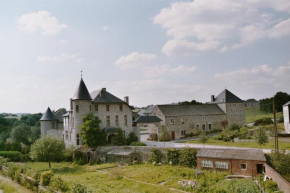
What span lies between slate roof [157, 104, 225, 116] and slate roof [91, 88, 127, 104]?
1184 cm

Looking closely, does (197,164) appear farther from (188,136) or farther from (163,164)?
(188,136)

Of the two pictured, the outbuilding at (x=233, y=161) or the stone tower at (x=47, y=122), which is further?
the stone tower at (x=47, y=122)

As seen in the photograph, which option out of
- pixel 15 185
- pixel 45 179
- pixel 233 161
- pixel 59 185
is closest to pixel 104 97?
pixel 15 185

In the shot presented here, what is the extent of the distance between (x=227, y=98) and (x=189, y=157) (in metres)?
32.5

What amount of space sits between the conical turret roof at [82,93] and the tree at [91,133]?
267cm

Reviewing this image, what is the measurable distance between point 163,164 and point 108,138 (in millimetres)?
11927

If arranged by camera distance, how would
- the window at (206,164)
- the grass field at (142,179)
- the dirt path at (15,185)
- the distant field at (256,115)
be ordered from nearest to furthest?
the grass field at (142,179) → the dirt path at (15,185) → the window at (206,164) → the distant field at (256,115)

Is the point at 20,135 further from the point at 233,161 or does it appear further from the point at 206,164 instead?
the point at 233,161

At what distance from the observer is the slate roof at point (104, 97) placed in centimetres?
3691

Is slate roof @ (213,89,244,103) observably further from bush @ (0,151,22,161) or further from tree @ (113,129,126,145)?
bush @ (0,151,22,161)

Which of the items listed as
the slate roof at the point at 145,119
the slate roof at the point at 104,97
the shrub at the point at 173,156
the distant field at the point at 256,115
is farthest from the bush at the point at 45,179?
the distant field at the point at 256,115

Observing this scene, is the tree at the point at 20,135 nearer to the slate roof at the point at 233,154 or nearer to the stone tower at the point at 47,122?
the stone tower at the point at 47,122

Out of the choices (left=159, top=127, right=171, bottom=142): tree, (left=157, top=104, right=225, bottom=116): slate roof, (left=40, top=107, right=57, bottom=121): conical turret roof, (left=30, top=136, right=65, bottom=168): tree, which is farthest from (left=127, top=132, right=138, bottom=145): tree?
(left=40, top=107, right=57, bottom=121): conical turret roof

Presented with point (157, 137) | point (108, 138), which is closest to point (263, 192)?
point (108, 138)
